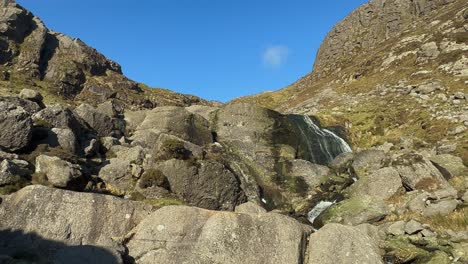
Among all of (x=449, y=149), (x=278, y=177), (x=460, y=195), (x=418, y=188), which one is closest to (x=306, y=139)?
(x=278, y=177)

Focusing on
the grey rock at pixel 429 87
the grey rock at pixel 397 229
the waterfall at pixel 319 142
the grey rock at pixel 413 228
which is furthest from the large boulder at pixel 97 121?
the grey rock at pixel 429 87

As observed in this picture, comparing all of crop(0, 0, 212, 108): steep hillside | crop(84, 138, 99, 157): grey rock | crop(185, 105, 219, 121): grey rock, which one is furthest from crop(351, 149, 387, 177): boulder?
crop(0, 0, 212, 108): steep hillside

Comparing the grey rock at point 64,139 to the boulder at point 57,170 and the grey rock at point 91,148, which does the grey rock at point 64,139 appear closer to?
the grey rock at point 91,148

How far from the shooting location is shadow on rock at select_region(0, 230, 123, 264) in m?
14.0

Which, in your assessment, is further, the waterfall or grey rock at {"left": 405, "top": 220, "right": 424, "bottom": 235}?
the waterfall

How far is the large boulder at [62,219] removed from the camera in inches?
658

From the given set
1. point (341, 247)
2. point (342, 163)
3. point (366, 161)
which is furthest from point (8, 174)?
point (342, 163)

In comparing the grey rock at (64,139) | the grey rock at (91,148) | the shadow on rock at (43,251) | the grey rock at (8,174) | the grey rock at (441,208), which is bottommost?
the grey rock at (441,208)

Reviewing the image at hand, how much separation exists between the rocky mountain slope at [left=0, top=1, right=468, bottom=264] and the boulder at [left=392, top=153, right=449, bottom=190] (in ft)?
0.25

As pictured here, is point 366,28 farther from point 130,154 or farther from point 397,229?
point 397,229

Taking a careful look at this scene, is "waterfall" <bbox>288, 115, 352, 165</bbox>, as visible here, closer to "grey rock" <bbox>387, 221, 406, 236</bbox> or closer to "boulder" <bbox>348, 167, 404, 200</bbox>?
"boulder" <bbox>348, 167, 404, 200</bbox>

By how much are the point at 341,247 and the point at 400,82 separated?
192 ft

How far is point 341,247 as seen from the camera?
55.4 ft

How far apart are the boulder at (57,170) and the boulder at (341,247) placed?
1335 cm
